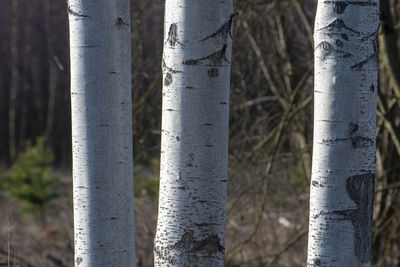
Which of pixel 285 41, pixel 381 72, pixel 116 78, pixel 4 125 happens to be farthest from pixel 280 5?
pixel 4 125

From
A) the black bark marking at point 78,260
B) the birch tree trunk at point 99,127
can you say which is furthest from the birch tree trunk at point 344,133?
the black bark marking at point 78,260

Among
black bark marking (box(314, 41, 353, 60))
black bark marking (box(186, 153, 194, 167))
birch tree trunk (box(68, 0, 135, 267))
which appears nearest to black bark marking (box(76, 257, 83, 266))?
birch tree trunk (box(68, 0, 135, 267))

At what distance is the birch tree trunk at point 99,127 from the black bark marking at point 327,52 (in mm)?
704

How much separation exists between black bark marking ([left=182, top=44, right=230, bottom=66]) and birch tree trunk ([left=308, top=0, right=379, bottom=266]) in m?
0.31

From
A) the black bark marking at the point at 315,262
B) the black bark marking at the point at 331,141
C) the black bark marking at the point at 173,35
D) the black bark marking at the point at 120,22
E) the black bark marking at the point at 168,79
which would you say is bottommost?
the black bark marking at the point at 315,262

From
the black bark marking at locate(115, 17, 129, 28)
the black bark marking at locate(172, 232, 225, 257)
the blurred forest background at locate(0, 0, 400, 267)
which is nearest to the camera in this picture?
the black bark marking at locate(172, 232, 225, 257)

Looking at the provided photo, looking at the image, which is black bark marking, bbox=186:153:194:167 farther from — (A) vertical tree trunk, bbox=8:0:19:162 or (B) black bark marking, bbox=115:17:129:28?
(A) vertical tree trunk, bbox=8:0:19:162

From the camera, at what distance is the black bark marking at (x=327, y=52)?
1.60 metres

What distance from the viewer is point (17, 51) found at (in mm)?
19500

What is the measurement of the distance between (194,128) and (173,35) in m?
0.32

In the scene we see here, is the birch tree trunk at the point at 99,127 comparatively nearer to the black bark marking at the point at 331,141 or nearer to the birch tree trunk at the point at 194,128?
the birch tree trunk at the point at 194,128

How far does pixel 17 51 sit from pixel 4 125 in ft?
9.55

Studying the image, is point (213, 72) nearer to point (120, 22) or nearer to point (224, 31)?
point (224, 31)

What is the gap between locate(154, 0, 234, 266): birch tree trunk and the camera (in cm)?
165
